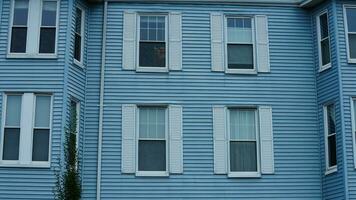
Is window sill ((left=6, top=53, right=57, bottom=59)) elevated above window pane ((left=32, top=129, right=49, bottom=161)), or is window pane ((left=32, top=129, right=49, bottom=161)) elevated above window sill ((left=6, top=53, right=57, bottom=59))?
window sill ((left=6, top=53, right=57, bottom=59))

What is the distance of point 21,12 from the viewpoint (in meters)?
22.0

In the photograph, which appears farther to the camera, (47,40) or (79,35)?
(79,35)

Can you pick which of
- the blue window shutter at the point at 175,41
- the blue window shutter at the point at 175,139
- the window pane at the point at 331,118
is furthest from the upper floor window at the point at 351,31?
the blue window shutter at the point at 175,139

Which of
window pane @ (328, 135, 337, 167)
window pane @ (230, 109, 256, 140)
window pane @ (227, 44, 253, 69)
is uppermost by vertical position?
window pane @ (227, 44, 253, 69)

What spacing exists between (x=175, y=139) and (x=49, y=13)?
5.96 m

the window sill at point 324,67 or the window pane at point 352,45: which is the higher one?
the window pane at point 352,45

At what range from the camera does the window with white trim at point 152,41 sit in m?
23.0

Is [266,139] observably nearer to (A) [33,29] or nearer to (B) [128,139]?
(B) [128,139]

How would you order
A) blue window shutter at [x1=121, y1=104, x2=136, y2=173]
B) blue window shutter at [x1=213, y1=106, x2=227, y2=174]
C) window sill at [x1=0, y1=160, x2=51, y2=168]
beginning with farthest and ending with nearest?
blue window shutter at [x1=213, y1=106, x2=227, y2=174] < blue window shutter at [x1=121, y1=104, x2=136, y2=173] < window sill at [x1=0, y1=160, x2=51, y2=168]

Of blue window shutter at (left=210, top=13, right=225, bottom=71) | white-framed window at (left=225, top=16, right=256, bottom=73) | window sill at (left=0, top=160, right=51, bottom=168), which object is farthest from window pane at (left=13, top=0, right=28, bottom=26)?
white-framed window at (left=225, top=16, right=256, bottom=73)

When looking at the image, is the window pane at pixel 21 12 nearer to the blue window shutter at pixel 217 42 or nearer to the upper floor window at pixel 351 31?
the blue window shutter at pixel 217 42

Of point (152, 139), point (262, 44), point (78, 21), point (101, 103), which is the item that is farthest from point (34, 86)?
point (262, 44)

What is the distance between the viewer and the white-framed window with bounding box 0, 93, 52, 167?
67.5ft

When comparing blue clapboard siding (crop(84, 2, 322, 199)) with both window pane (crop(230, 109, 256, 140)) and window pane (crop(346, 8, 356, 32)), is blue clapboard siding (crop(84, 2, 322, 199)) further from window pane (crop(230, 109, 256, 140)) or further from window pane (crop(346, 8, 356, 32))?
window pane (crop(346, 8, 356, 32))
